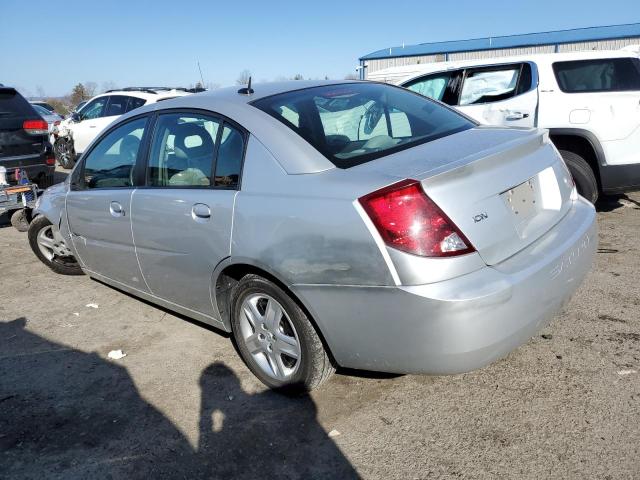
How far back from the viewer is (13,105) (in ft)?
22.6

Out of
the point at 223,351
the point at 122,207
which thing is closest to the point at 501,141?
the point at 223,351

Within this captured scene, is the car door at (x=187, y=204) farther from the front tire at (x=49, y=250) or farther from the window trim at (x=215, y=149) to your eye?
the front tire at (x=49, y=250)

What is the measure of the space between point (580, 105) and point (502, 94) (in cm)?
95

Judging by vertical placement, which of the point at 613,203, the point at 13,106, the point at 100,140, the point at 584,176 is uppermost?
the point at 13,106

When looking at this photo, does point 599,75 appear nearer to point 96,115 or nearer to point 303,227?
point 303,227

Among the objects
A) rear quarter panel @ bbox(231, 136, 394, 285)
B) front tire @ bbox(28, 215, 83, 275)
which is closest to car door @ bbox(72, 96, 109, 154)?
front tire @ bbox(28, 215, 83, 275)

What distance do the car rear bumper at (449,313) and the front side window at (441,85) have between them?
14.5 ft

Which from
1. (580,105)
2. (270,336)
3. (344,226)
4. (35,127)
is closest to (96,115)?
(35,127)

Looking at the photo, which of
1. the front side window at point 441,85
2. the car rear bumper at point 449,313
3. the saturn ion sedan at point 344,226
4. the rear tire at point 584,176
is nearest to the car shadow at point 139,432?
the saturn ion sedan at point 344,226

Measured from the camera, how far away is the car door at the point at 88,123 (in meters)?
11.4

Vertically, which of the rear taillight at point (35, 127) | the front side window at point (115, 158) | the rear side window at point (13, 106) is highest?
the rear side window at point (13, 106)

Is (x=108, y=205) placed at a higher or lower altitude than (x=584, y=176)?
higher

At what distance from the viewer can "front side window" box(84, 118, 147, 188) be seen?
3.56 meters

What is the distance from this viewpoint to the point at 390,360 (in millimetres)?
2338
